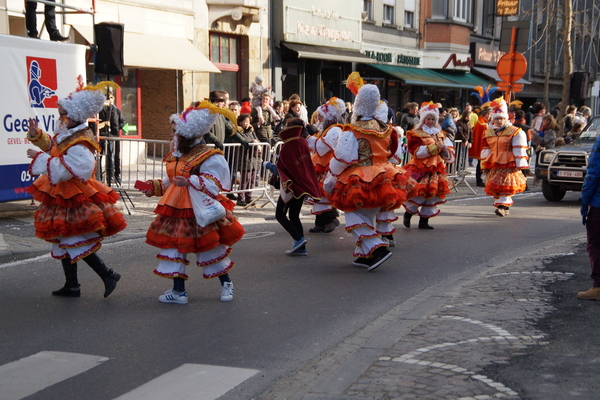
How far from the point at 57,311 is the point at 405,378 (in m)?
3.20

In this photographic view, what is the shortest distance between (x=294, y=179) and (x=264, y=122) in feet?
19.0

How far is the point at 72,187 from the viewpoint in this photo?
6637 millimetres

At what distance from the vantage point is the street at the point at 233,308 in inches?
197

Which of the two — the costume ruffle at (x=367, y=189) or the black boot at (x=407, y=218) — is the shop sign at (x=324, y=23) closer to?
the black boot at (x=407, y=218)

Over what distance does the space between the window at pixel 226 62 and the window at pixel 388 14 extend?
31.7ft

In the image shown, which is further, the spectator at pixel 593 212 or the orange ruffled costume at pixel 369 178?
the orange ruffled costume at pixel 369 178

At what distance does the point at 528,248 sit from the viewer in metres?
9.78

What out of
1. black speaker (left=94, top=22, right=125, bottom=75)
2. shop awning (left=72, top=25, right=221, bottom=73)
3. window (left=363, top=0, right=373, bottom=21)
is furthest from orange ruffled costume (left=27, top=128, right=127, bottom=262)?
window (left=363, top=0, right=373, bottom=21)

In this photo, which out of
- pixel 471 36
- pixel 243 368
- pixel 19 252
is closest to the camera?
pixel 243 368

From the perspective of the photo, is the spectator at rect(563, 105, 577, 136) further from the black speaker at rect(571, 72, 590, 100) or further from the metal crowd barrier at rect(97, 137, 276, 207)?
the metal crowd barrier at rect(97, 137, 276, 207)

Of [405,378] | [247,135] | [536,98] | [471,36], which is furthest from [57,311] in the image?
[536,98]

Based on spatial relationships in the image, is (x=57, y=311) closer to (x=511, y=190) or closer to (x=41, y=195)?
(x=41, y=195)

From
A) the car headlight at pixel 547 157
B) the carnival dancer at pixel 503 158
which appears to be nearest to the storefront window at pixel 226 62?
the car headlight at pixel 547 157

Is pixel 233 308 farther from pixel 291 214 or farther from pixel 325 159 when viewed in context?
pixel 325 159
